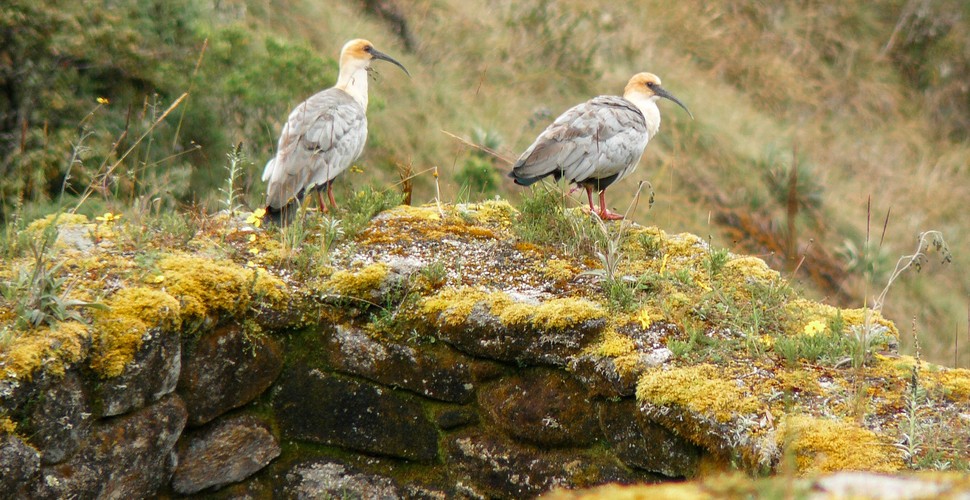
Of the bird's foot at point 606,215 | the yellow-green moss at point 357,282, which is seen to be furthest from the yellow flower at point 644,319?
the bird's foot at point 606,215

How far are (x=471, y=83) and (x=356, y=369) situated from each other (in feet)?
27.9

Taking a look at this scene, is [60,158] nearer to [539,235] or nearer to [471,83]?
[539,235]

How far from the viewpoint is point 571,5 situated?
1295cm

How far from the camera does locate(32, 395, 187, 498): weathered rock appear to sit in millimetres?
3061

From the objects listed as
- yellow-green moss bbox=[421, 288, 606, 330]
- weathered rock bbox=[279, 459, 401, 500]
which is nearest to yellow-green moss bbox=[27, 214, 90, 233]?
weathered rock bbox=[279, 459, 401, 500]

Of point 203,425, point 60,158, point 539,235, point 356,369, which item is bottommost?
point 60,158

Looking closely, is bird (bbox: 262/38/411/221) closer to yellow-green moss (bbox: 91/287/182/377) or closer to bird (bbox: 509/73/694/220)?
bird (bbox: 509/73/694/220)

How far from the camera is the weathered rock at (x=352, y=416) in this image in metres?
3.63

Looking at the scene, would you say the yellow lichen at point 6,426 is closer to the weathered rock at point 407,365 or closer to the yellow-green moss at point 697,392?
the weathered rock at point 407,365

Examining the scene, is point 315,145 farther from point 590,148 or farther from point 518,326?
point 518,326

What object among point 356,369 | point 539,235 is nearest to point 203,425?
point 356,369

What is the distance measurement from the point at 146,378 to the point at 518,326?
4.37ft

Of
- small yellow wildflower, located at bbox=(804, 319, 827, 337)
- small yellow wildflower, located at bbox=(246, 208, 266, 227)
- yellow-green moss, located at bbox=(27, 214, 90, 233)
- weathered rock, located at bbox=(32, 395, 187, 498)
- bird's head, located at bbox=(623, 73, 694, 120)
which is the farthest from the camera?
bird's head, located at bbox=(623, 73, 694, 120)

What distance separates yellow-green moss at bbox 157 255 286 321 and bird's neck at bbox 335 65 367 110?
7.63 ft
